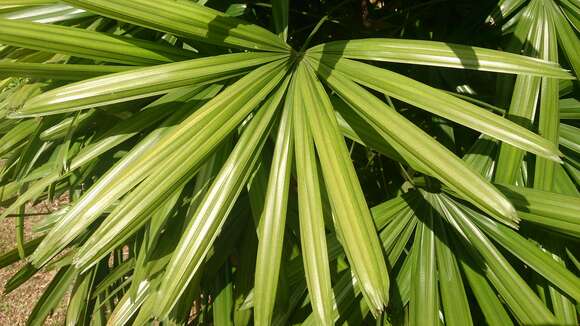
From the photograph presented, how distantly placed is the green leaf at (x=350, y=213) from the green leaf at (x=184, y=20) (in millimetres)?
163

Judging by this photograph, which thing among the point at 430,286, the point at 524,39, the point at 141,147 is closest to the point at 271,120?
the point at 141,147

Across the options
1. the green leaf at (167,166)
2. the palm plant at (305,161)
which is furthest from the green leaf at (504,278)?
the green leaf at (167,166)

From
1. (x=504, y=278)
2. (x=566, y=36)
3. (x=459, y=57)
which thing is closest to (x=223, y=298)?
(x=504, y=278)

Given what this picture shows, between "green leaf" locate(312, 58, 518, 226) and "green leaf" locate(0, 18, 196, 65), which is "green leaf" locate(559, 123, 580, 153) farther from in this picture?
"green leaf" locate(0, 18, 196, 65)

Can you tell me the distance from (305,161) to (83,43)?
334 mm

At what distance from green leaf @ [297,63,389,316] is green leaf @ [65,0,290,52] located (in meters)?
0.16

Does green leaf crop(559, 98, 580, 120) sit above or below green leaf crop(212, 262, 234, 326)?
above

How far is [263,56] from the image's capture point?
0.72 metres

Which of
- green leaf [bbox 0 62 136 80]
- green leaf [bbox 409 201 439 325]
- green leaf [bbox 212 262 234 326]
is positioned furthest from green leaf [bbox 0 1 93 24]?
green leaf [bbox 409 201 439 325]

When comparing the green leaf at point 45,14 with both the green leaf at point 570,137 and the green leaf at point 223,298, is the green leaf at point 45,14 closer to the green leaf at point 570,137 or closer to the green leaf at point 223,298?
the green leaf at point 223,298

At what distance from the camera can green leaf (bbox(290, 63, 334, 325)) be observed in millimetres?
568

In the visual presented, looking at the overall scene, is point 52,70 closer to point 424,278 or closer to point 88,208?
point 88,208

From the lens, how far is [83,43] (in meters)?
0.65

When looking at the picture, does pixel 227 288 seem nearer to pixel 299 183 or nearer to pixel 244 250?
pixel 244 250
